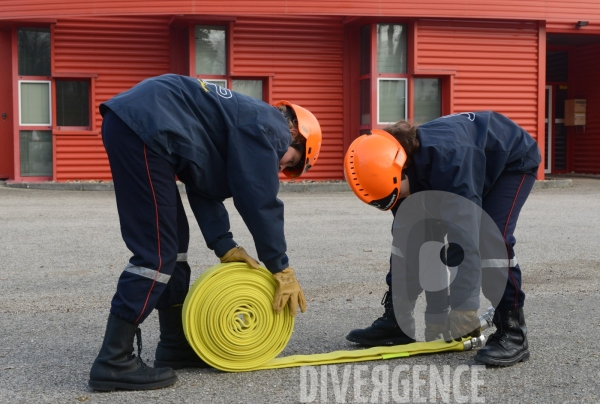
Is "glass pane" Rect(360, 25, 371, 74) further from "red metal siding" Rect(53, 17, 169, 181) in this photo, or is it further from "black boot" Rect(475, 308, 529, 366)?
"black boot" Rect(475, 308, 529, 366)

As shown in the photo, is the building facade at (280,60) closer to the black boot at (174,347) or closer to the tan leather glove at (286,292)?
the black boot at (174,347)

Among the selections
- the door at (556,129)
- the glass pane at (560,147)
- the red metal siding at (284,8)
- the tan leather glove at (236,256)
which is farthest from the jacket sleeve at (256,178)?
the glass pane at (560,147)

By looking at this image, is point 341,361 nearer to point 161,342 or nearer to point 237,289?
point 237,289

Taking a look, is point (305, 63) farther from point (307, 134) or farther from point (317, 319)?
point (307, 134)

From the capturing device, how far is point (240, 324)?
417cm

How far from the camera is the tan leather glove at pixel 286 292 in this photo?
13.3ft

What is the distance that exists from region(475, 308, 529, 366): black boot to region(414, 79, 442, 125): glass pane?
14935 millimetres

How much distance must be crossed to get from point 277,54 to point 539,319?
14.4 m

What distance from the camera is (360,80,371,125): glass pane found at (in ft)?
61.9

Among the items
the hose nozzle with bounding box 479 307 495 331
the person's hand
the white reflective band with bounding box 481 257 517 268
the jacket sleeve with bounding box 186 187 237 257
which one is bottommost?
the person's hand

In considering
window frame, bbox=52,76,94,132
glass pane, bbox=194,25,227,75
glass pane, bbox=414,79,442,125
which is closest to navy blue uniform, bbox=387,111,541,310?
glass pane, bbox=194,25,227,75

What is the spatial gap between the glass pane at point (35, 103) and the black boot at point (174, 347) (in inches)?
601

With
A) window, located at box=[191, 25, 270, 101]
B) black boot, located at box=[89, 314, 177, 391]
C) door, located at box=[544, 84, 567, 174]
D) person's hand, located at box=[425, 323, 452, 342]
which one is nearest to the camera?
black boot, located at box=[89, 314, 177, 391]

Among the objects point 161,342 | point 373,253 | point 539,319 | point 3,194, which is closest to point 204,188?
point 161,342
